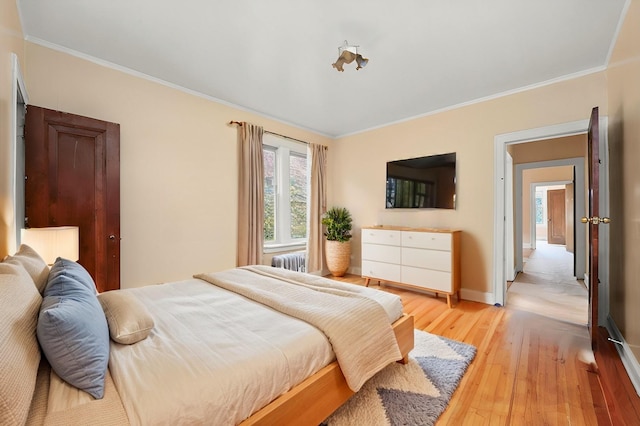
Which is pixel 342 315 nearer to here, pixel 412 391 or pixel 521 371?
pixel 412 391

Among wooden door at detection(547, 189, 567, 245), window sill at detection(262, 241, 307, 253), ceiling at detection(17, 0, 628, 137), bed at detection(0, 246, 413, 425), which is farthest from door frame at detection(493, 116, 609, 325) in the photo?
wooden door at detection(547, 189, 567, 245)

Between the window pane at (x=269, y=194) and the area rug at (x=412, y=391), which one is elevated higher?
the window pane at (x=269, y=194)

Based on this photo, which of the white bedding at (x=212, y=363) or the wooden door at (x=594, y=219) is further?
the wooden door at (x=594, y=219)

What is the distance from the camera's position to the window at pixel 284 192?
4.32 metres

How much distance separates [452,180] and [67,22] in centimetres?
423

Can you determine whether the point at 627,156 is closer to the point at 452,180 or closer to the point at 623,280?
the point at 623,280

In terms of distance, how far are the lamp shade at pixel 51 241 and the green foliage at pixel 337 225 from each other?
331 centimetres

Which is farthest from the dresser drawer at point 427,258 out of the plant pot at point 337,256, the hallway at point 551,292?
the plant pot at point 337,256

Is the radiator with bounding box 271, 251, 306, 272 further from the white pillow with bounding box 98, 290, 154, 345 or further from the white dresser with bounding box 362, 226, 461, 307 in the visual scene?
the white pillow with bounding box 98, 290, 154, 345

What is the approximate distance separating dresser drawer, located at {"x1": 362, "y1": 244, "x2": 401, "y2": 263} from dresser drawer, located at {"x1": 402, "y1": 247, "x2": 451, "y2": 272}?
0.12m

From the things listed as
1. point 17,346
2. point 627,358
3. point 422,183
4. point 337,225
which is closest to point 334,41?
point 422,183

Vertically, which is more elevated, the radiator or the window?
the window

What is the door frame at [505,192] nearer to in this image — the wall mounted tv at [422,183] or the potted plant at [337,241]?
the wall mounted tv at [422,183]

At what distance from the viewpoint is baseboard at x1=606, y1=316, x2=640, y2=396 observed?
1.78 metres
